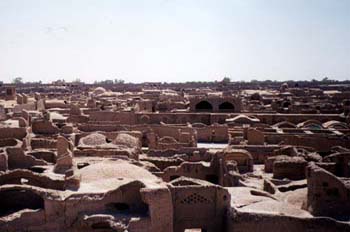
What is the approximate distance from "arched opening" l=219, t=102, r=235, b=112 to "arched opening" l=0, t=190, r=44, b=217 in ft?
116

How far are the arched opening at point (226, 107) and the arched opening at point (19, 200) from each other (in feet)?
116

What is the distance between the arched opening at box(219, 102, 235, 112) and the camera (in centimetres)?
4916

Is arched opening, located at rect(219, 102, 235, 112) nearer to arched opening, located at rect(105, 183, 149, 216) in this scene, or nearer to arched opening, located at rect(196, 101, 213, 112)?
arched opening, located at rect(196, 101, 213, 112)

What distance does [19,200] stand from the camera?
15445 millimetres

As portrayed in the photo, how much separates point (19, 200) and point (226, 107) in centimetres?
3646

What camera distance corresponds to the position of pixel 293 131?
34.8 metres

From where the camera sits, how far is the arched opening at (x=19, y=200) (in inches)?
599

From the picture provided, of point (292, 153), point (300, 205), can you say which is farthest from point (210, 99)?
point (300, 205)

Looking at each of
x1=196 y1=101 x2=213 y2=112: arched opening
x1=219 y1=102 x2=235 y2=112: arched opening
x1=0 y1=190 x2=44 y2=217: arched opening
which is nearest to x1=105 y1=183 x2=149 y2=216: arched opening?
x1=0 y1=190 x2=44 y2=217: arched opening

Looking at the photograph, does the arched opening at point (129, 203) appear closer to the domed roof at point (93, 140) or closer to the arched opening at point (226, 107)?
the domed roof at point (93, 140)

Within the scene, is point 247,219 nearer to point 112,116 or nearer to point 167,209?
point 167,209

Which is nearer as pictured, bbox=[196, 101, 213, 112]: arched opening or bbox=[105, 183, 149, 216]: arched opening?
bbox=[105, 183, 149, 216]: arched opening

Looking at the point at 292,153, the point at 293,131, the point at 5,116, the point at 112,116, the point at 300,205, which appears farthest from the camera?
the point at 112,116

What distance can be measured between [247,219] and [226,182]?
6.02m
